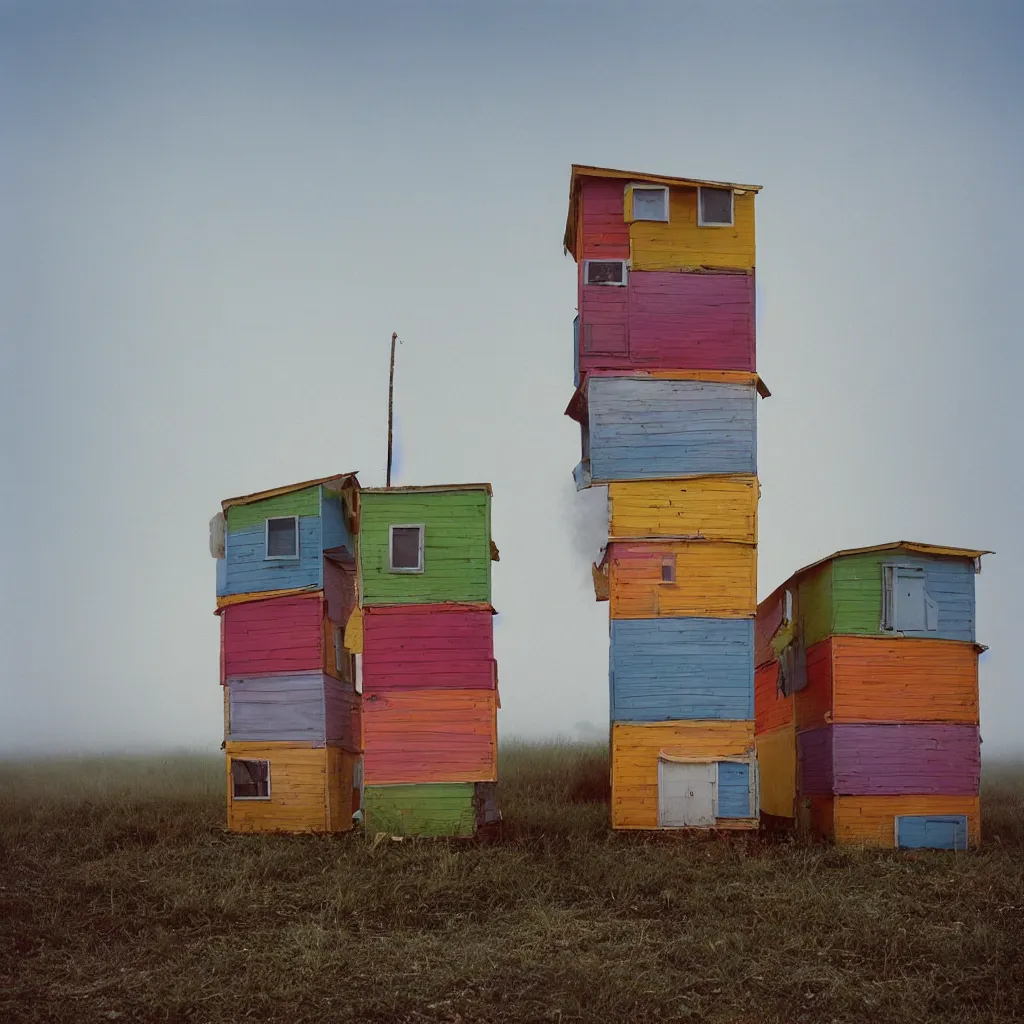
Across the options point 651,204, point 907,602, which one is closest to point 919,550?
point 907,602

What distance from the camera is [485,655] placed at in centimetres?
2944

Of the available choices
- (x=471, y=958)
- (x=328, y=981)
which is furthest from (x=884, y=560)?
(x=328, y=981)

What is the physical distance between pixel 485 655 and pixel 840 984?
12877mm

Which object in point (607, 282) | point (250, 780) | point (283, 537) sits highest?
point (607, 282)

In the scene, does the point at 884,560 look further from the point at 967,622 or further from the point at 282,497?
the point at 282,497

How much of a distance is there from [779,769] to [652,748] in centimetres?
696

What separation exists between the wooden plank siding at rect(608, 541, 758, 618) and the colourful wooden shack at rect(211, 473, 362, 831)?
712 cm

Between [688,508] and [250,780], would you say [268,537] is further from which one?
[688,508]

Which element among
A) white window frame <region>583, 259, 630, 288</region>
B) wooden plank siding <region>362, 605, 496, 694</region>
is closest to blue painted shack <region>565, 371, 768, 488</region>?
white window frame <region>583, 259, 630, 288</region>

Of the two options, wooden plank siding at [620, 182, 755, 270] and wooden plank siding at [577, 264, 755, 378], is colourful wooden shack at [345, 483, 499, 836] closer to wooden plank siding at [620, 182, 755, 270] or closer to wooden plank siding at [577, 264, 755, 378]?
wooden plank siding at [577, 264, 755, 378]

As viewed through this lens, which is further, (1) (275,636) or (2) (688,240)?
(2) (688,240)

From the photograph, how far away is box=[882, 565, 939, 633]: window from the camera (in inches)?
1177

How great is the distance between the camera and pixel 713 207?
106ft

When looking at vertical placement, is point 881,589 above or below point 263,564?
below
